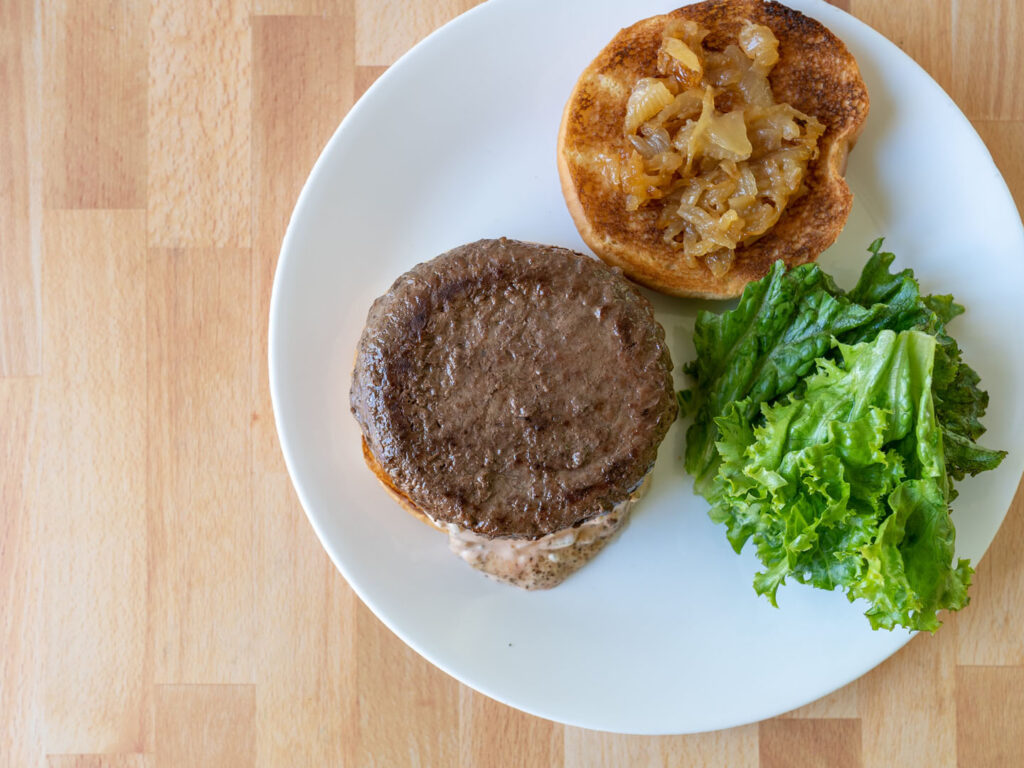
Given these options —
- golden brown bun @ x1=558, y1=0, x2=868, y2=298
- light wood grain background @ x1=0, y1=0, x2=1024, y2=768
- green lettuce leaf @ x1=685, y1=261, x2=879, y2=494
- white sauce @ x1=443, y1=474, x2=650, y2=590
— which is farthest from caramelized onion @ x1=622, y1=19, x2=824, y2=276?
white sauce @ x1=443, y1=474, x2=650, y2=590

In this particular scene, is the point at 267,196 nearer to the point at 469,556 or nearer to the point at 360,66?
the point at 360,66

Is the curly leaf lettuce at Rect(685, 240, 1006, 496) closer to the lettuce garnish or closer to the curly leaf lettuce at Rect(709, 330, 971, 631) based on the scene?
the lettuce garnish

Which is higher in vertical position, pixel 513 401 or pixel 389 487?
pixel 513 401

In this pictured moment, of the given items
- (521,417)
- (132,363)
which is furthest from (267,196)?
(521,417)

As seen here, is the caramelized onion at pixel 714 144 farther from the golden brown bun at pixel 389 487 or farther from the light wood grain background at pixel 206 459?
the golden brown bun at pixel 389 487

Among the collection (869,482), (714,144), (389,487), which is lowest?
(389,487)

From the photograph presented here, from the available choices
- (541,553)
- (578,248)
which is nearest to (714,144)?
(578,248)

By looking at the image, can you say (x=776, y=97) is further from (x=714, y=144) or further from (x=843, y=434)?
(x=843, y=434)
